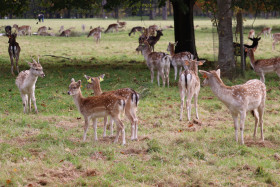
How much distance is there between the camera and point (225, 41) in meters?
12.8

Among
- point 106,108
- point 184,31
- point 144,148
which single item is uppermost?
point 184,31

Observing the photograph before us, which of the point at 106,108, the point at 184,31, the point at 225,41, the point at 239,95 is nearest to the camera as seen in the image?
the point at 239,95

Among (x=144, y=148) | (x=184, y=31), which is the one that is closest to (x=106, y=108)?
(x=144, y=148)

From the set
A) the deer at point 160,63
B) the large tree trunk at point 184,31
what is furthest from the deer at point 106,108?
the large tree trunk at point 184,31

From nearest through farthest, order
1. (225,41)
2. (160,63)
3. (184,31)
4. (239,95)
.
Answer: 1. (239,95)
2. (160,63)
3. (225,41)
4. (184,31)

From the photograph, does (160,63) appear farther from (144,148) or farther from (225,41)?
(144,148)

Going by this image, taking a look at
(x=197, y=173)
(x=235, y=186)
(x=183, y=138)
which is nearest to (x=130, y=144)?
(x=183, y=138)

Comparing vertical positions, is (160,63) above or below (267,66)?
above

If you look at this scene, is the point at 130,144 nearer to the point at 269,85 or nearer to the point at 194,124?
the point at 194,124

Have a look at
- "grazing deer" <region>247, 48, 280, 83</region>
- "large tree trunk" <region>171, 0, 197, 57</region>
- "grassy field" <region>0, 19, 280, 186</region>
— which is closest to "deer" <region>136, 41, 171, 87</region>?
"grassy field" <region>0, 19, 280, 186</region>

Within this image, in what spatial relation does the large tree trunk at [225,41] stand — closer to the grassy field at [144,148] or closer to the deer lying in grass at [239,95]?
the grassy field at [144,148]

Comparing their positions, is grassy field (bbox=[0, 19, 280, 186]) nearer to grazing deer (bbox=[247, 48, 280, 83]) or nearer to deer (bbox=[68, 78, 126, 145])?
deer (bbox=[68, 78, 126, 145])

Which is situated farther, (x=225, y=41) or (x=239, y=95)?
(x=225, y=41)

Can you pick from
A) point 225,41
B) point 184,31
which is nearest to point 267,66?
point 225,41
